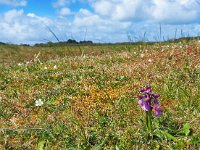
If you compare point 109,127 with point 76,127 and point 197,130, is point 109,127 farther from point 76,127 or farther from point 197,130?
point 197,130

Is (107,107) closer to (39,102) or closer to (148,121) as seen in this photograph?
Answer: (39,102)

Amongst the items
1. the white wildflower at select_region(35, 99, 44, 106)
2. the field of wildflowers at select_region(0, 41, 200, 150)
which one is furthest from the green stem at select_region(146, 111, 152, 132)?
the white wildflower at select_region(35, 99, 44, 106)

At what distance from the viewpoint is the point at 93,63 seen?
13547 millimetres

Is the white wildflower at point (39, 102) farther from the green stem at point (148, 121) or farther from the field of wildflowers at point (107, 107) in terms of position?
the green stem at point (148, 121)

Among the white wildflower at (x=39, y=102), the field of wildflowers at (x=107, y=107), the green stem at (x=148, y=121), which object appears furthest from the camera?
the white wildflower at (x=39, y=102)

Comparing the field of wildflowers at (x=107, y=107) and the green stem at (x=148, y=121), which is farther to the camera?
the field of wildflowers at (x=107, y=107)

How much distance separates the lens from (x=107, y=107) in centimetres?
762

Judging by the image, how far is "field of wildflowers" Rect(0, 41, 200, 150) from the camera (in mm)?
5923

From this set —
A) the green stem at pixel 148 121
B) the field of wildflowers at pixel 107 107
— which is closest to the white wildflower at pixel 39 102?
the field of wildflowers at pixel 107 107

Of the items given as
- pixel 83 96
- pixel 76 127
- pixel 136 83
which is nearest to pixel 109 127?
pixel 76 127

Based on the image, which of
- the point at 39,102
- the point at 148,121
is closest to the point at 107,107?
the point at 39,102

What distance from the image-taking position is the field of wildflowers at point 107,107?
5.92 m

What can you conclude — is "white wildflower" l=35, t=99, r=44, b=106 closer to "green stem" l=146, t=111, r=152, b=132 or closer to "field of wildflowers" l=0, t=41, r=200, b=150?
"field of wildflowers" l=0, t=41, r=200, b=150

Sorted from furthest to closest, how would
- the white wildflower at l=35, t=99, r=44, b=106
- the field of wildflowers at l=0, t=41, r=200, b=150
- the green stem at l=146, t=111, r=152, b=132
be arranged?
the white wildflower at l=35, t=99, r=44, b=106, the field of wildflowers at l=0, t=41, r=200, b=150, the green stem at l=146, t=111, r=152, b=132
